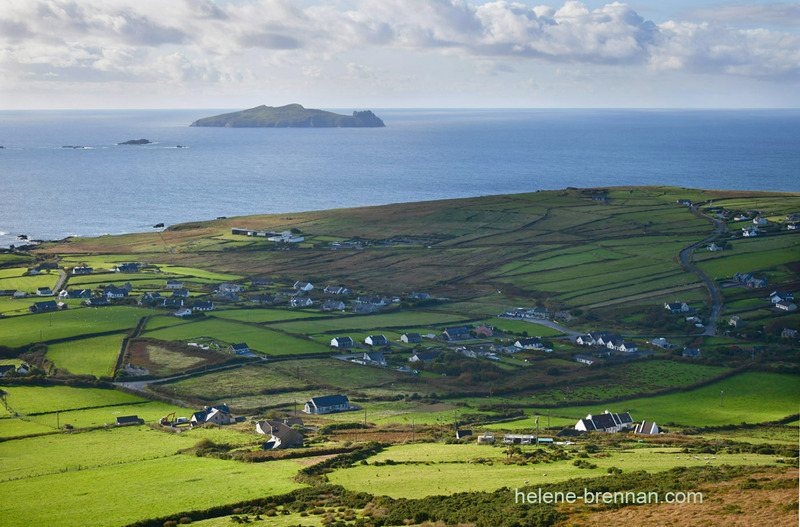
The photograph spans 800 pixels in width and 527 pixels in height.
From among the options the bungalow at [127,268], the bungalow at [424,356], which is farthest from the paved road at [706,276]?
the bungalow at [127,268]

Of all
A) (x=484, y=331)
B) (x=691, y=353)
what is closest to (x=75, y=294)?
(x=484, y=331)

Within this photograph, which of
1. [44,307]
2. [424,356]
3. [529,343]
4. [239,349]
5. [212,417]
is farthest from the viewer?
[44,307]

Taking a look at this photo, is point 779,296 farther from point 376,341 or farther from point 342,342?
point 342,342

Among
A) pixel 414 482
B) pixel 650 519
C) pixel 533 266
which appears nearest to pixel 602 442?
pixel 414 482

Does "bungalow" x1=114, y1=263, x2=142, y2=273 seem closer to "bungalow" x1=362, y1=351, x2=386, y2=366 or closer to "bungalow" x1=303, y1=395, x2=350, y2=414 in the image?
"bungalow" x1=362, y1=351, x2=386, y2=366

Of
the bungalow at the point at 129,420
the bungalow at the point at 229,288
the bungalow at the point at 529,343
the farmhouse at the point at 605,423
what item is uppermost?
the bungalow at the point at 229,288

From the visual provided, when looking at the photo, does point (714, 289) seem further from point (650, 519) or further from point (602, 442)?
point (650, 519)

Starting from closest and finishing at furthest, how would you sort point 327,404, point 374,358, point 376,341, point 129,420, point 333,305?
point 129,420
point 327,404
point 374,358
point 376,341
point 333,305

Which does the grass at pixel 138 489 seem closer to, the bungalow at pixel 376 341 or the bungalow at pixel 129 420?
the bungalow at pixel 129 420
